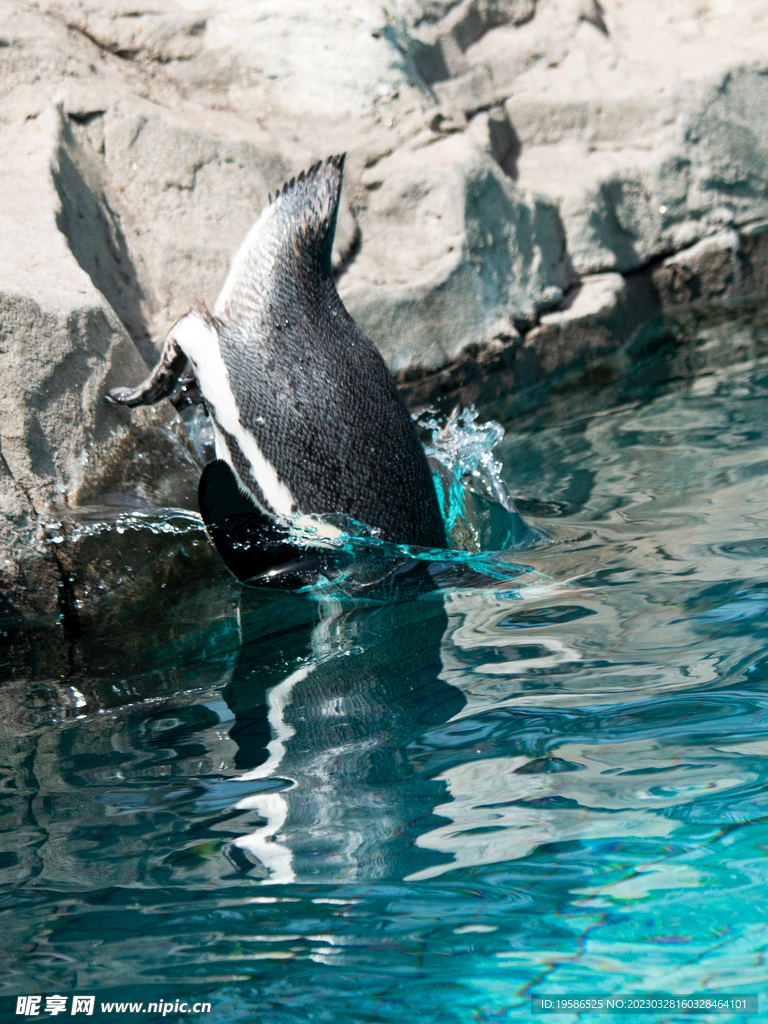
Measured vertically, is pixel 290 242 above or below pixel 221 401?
above

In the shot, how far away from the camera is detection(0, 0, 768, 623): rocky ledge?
3.07m

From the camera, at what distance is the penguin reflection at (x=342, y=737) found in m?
1.48

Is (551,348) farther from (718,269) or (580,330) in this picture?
(718,269)

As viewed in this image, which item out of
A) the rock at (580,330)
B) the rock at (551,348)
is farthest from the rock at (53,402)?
the rock at (580,330)

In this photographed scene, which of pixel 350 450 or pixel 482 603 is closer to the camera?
pixel 482 603

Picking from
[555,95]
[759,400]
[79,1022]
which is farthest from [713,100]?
[79,1022]

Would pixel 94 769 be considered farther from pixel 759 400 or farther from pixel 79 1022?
pixel 759 400

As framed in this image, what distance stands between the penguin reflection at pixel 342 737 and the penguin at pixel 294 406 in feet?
1.17

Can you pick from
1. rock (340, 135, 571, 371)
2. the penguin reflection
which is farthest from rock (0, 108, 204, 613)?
rock (340, 135, 571, 371)

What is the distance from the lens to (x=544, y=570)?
2.70m

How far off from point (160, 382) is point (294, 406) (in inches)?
20.4

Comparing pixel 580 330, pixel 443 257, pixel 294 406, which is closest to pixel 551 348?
pixel 580 330

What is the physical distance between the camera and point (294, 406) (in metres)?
2.87

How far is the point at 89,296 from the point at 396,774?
2155 mm
